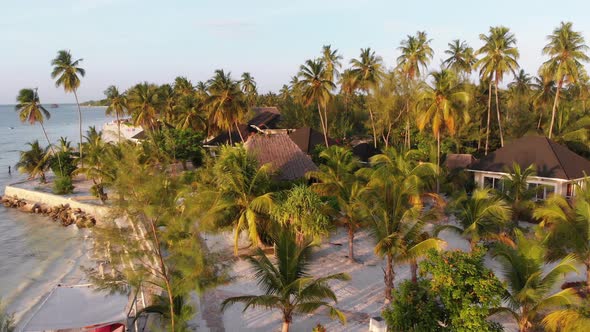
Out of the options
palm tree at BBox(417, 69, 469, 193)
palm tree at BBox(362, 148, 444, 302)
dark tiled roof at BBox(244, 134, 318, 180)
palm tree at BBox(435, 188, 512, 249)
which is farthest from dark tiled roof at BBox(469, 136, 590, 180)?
palm tree at BBox(362, 148, 444, 302)

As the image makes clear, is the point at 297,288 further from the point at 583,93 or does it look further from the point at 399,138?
the point at 583,93

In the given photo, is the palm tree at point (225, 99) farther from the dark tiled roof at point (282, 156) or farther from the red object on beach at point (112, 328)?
the red object on beach at point (112, 328)

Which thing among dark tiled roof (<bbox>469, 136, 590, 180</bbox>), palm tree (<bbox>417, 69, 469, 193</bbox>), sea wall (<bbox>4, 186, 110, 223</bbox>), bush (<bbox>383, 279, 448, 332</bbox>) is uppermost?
palm tree (<bbox>417, 69, 469, 193</bbox>)

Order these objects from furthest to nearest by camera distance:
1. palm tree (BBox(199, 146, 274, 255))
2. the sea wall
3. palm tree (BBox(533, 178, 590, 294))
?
the sea wall < palm tree (BBox(199, 146, 274, 255)) < palm tree (BBox(533, 178, 590, 294))

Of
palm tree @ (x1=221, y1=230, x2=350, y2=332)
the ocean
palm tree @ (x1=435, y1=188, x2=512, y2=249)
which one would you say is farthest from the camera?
the ocean

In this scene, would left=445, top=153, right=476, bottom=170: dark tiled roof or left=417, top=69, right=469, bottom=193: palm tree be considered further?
left=445, top=153, right=476, bottom=170: dark tiled roof

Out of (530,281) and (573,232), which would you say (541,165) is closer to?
(573,232)

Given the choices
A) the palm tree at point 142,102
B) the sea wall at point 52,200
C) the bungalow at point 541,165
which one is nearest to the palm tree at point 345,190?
the bungalow at point 541,165

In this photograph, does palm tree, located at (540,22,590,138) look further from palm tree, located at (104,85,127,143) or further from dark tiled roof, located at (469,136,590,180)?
palm tree, located at (104,85,127,143)

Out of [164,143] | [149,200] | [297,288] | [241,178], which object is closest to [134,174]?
[149,200]
